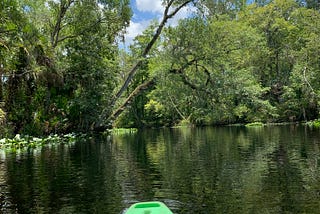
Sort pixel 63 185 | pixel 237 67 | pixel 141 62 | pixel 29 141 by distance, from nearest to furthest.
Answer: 1. pixel 63 185
2. pixel 29 141
3. pixel 141 62
4. pixel 237 67

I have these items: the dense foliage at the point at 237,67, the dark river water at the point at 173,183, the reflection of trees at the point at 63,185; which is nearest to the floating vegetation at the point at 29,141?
the reflection of trees at the point at 63,185

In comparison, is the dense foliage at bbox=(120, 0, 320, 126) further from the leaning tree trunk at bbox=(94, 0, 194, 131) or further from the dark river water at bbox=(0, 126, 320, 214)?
the dark river water at bbox=(0, 126, 320, 214)

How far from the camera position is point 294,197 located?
877cm

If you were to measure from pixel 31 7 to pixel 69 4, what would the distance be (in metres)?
3.80

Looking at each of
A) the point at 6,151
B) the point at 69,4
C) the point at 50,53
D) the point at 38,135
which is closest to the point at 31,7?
the point at 69,4

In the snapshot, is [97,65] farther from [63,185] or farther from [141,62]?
[63,185]

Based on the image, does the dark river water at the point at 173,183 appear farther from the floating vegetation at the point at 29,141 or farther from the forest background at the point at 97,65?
the forest background at the point at 97,65

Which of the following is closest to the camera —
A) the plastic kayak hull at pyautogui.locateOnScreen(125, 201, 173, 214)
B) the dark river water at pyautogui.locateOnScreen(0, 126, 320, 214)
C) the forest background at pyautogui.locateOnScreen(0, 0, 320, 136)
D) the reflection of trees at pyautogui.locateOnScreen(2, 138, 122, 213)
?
the plastic kayak hull at pyautogui.locateOnScreen(125, 201, 173, 214)

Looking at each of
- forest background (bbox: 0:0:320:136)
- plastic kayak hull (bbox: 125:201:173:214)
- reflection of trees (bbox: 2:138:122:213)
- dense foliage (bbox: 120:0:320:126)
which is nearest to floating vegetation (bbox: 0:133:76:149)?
forest background (bbox: 0:0:320:136)

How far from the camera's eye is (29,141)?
26203 mm

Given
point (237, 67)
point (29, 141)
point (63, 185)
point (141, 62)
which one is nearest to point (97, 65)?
point (141, 62)

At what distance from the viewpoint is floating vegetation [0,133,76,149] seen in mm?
24078

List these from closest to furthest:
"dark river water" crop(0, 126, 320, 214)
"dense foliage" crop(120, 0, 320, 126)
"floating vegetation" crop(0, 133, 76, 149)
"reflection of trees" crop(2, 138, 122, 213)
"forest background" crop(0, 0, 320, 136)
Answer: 1. "dark river water" crop(0, 126, 320, 214)
2. "reflection of trees" crop(2, 138, 122, 213)
3. "floating vegetation" crop(0, 133, 76, 149)
4. "forest background" crop(0, 0, 320, 136)
5. "dense foliage" crop(120, 0, 320, 126)

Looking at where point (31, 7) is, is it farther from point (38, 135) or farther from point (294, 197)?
point (294, 197)
